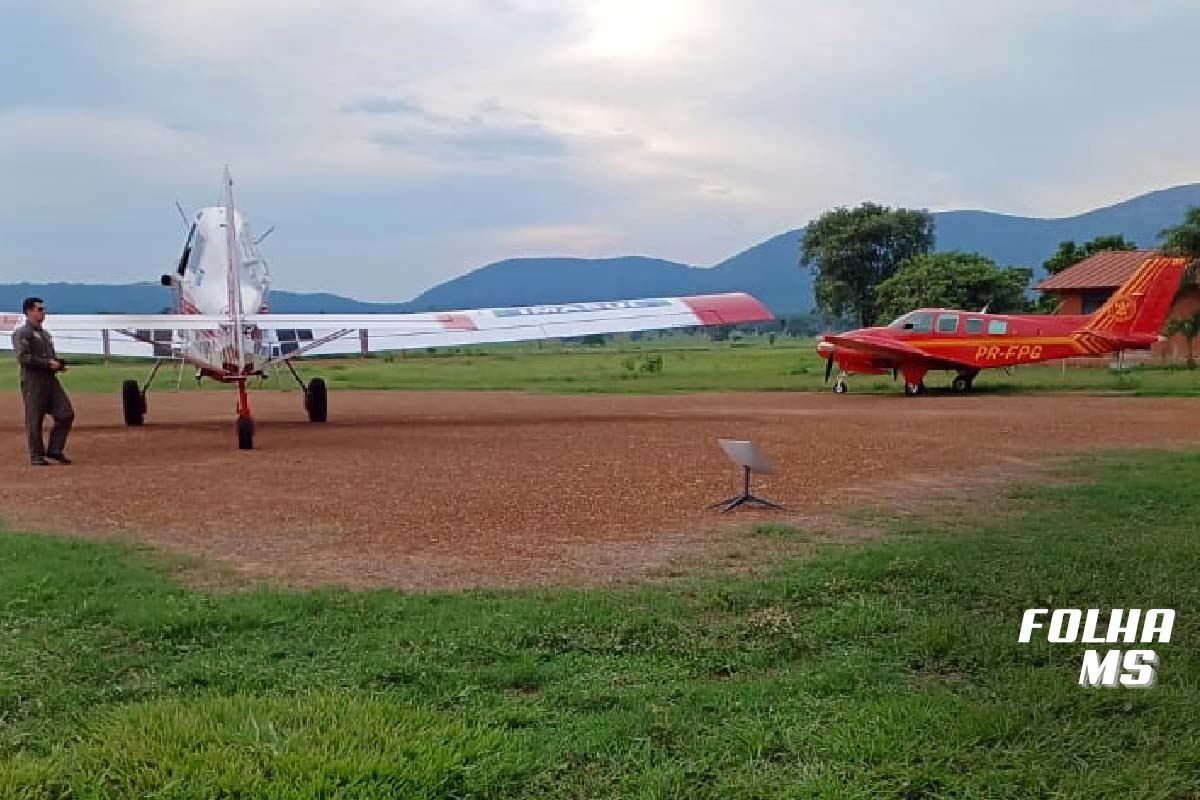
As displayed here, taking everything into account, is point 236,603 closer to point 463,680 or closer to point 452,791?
point 463,680

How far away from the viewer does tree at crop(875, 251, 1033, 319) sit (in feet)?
145

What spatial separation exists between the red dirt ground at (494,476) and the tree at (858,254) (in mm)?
42378

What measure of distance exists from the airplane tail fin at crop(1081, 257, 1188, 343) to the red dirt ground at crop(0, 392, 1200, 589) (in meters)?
3.60

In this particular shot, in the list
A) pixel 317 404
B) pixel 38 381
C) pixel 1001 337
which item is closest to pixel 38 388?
pixel 38 381

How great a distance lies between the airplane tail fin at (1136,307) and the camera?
23250mm

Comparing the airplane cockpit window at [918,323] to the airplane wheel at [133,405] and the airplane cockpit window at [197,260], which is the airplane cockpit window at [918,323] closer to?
the airplane cockpit window at [197,260]

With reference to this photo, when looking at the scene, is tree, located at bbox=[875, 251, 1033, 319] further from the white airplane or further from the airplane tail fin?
the white airplane

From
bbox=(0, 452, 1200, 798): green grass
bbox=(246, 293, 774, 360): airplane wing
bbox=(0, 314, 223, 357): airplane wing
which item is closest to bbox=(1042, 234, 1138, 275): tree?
bbox=(246, 293, 774, 360): airplane wing

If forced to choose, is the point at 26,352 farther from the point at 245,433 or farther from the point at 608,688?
the point at 608,688

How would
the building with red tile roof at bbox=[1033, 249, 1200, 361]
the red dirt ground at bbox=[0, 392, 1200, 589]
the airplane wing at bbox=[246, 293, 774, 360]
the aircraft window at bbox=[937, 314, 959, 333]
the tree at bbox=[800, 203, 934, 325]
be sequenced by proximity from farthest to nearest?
the tree at bbox=[800, 203, 934, 325] → the building with red tile roof at bbox=[1033, 249, 1200, 361] → the aircraft window at bbox=[937, 314, 959, 333] → the airplane wing at bbox=[246, 293, 774, 360] → the red dirt ground at bbox=[0, 392, 1200, 589]

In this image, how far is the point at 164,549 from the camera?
6.93m

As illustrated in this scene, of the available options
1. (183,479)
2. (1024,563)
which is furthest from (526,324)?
(1024,563)

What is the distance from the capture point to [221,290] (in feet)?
57.3

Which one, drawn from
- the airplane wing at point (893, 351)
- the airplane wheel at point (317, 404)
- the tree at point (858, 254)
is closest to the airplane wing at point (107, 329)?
the airplane wheel at point (317, 404)
